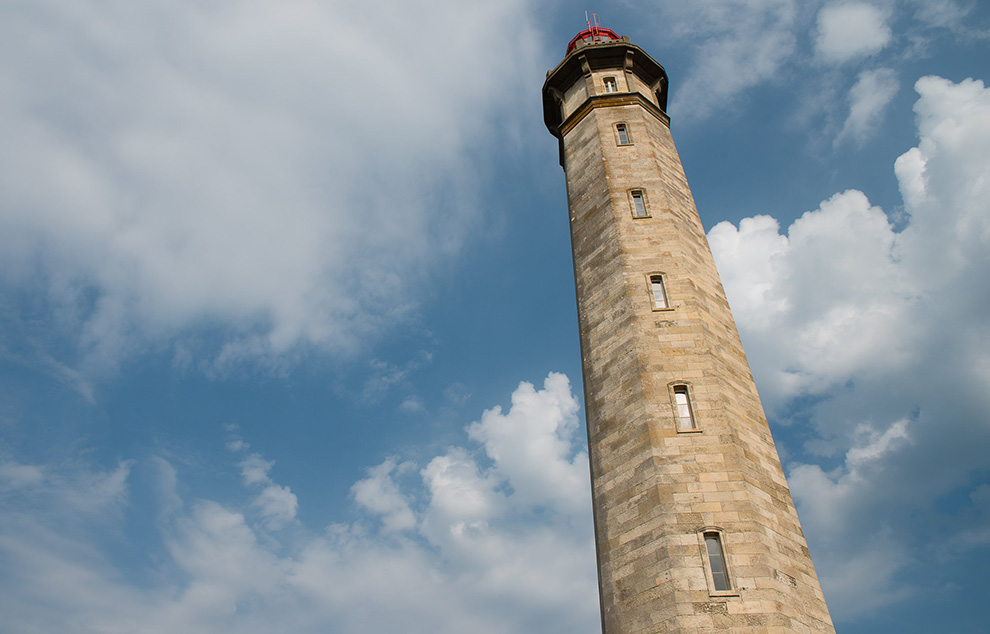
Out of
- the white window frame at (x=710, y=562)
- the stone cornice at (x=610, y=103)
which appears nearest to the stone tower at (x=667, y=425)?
the white window frame at (x=710, y=562)

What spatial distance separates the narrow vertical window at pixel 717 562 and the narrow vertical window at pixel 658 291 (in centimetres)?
827

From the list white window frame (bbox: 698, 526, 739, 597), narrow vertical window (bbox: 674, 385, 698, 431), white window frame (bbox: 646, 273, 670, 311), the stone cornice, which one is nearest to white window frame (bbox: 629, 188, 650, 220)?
white window frame (bbox: 646, 273, 670, 311)

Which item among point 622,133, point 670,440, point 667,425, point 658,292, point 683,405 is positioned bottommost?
point 670,440

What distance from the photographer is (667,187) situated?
27.3 m

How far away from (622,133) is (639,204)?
5.08m

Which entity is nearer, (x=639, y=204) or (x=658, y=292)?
(x=658, y=292)

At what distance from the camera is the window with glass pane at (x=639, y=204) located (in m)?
25.9

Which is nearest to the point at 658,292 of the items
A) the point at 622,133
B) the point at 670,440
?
the point at 670,440

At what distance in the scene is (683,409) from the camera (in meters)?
20.0

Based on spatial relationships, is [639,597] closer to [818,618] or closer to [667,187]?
[818,618]

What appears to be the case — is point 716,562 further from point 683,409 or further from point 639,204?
point 639,204

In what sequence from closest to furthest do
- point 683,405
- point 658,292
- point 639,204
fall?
point 683,405 → point 658,292 → point 639,204

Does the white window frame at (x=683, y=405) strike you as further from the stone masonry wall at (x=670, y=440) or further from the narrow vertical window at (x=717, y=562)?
the narrow vertical window at (x=717, y=562)

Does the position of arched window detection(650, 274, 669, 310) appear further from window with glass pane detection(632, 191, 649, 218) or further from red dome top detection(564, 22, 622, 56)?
red dome top detection(564, 22, 622, 56)
